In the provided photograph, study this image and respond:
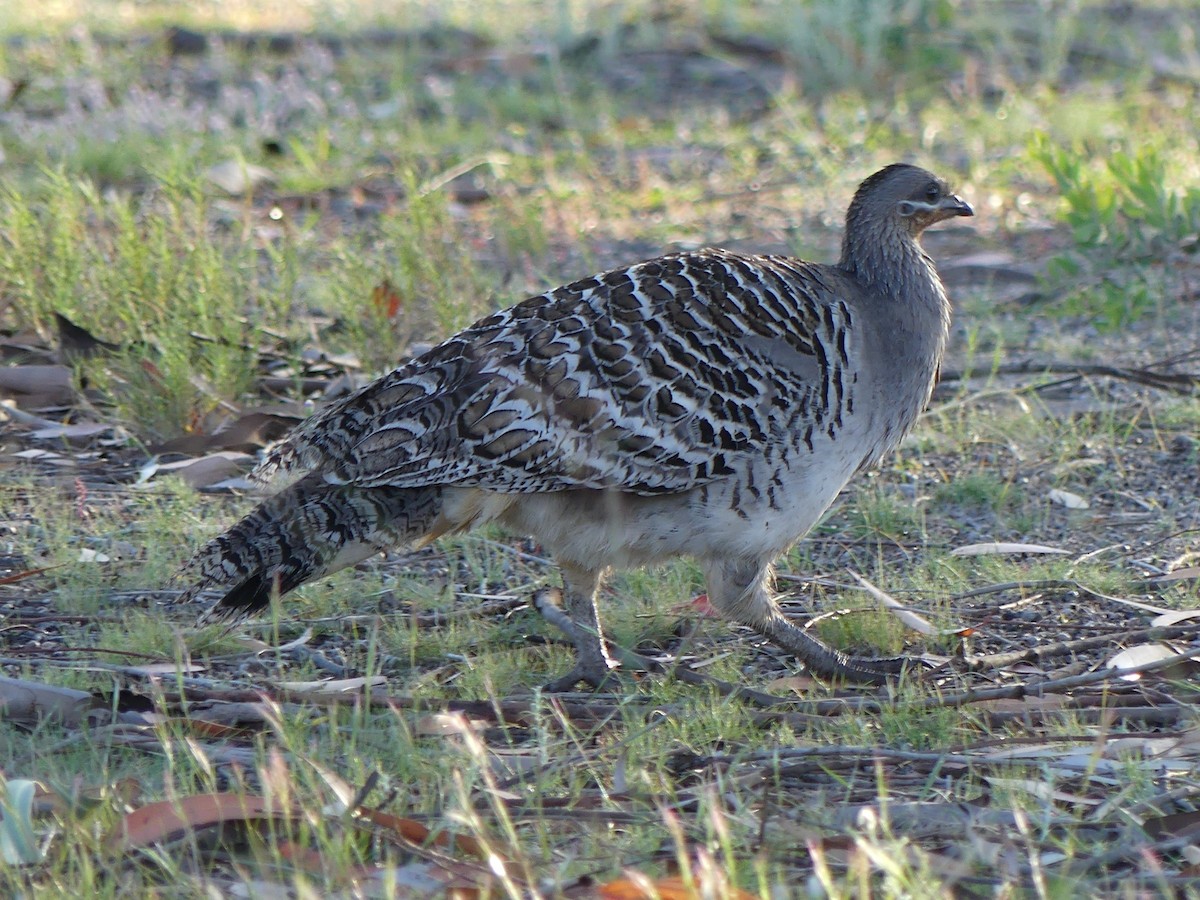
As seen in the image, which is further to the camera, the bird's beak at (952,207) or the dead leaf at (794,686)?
the bird's beak at (952,207)

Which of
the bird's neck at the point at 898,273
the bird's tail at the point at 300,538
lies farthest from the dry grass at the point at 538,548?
the bird's neck at the point at 898,273

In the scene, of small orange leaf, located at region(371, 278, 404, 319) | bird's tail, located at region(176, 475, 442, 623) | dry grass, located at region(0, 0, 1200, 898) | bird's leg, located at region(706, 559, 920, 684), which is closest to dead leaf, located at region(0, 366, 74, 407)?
dry grass, located at region(0, 0, 1200, 898)

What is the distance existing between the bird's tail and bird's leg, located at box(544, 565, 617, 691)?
444 millimetres

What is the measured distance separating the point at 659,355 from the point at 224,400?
7.07 ft

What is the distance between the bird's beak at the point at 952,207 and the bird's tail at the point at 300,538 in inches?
70.8

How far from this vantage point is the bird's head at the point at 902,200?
4629mm

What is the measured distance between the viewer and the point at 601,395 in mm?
3900

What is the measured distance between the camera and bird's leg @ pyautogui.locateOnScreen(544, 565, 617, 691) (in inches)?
159

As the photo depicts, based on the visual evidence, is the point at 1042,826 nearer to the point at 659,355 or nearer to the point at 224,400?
the point at 659,355

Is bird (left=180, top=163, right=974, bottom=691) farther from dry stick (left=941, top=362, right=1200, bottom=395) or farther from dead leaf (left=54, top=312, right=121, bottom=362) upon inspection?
dead leaf (left=54, top=312, right=121, bottom=362)

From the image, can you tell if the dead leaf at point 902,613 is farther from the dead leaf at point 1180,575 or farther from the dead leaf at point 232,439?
the dead leaf at point 232,439

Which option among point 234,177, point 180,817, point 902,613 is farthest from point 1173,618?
point 234,177

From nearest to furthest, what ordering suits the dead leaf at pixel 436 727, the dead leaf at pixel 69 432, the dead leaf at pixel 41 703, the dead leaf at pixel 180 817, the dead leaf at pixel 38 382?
the dead leaf at pixel 180 817 → the dead leaf at pixel 436 727 → the dead leaf at pixel 41 703 → the dead leaf at pixel 69 432 → the dead leaf at pixel 38 382

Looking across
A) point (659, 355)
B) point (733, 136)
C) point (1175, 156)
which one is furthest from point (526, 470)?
point (733, 136)
